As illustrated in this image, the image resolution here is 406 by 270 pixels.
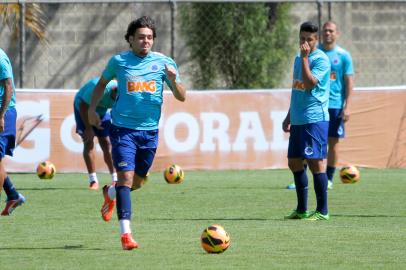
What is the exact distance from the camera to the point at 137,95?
10.2 meters

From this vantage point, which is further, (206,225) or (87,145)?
(87,145)

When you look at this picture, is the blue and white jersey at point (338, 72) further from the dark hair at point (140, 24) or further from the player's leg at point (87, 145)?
the dark hair at point (140, 24)

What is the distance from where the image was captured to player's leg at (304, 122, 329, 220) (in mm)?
11992

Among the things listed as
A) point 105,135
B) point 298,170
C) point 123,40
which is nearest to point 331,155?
point 105,135

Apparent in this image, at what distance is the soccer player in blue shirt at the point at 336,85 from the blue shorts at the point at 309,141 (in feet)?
9.85

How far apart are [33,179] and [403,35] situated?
10.6 m

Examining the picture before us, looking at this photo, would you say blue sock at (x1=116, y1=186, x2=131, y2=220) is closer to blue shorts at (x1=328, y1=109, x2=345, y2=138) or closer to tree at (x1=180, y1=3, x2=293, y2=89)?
blue shorts at (x1=328, y1=109, x2=345, y2=138)

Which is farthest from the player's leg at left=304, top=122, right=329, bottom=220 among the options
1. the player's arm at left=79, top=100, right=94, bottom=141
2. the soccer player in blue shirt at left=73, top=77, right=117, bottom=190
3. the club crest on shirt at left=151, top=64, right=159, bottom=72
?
the player's arm at left=79, top=100, right=94, bottom=141

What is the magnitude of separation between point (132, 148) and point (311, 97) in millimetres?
2751

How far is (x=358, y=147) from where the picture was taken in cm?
1942

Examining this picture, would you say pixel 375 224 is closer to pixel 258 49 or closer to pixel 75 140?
pixel 75 140

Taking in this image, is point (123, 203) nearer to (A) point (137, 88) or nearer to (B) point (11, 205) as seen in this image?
(A) point (137, 88)

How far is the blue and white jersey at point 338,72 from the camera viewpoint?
15.2 meters

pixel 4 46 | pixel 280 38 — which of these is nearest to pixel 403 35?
pixel 280 38
